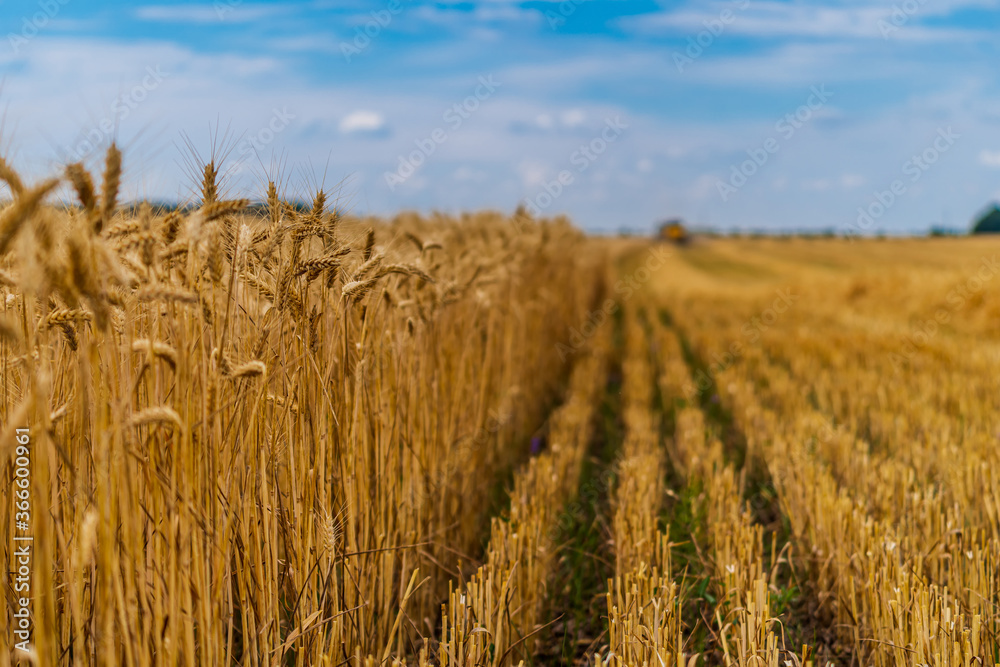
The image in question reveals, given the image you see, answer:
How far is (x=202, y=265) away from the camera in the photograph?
1.51m

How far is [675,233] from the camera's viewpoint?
2566 inches

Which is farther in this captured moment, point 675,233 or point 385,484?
point 675,233

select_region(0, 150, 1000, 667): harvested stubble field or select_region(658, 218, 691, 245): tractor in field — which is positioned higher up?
select_region(658, 218, 691, 245): tractor in field

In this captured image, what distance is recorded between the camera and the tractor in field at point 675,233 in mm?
64750

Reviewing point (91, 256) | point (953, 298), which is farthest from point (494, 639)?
point (953, 298)

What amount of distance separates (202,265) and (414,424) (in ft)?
4.69

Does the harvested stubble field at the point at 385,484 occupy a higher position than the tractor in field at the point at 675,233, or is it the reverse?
the tractor in field at the point at 675,233

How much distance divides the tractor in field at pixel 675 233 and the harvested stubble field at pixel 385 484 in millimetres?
61497

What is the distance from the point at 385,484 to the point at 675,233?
66318 millimetres

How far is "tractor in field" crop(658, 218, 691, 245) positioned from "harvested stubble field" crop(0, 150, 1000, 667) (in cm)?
6150

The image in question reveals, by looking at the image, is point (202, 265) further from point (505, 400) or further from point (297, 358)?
point (505, 400)

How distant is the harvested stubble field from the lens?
4.56 feet

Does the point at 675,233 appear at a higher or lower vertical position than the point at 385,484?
higher

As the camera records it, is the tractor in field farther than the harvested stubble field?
Answer: Yes
